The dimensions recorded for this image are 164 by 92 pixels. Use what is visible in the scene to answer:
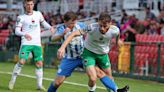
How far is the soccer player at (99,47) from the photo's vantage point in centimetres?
1035

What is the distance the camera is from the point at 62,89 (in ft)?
43.9

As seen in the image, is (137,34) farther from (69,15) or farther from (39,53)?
(69,15)

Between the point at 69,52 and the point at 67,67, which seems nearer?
the point at 67,67

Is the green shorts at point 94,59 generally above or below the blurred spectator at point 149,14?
above

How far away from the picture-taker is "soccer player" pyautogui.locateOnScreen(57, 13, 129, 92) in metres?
10.4

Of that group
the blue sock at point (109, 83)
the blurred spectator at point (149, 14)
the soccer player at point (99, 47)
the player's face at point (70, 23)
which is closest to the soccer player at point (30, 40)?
the player's face at point (70, 23)

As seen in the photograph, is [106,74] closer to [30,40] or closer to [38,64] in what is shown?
[38,64]

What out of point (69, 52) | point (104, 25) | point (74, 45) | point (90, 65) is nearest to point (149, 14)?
point (74, 45)

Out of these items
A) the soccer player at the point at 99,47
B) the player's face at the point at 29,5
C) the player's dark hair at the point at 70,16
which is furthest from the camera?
the player's face at the point at 29,5

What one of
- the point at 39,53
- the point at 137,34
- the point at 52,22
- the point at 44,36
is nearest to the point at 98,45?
the point at 39,53

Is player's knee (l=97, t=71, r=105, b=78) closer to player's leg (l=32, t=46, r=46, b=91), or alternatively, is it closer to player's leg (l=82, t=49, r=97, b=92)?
player's leg (l=82, t=49, r=97, b=92)

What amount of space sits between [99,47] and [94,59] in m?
0.27

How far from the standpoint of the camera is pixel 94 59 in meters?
10.8

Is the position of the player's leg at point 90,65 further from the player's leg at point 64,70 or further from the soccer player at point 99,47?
the player's leg at point 64,70
